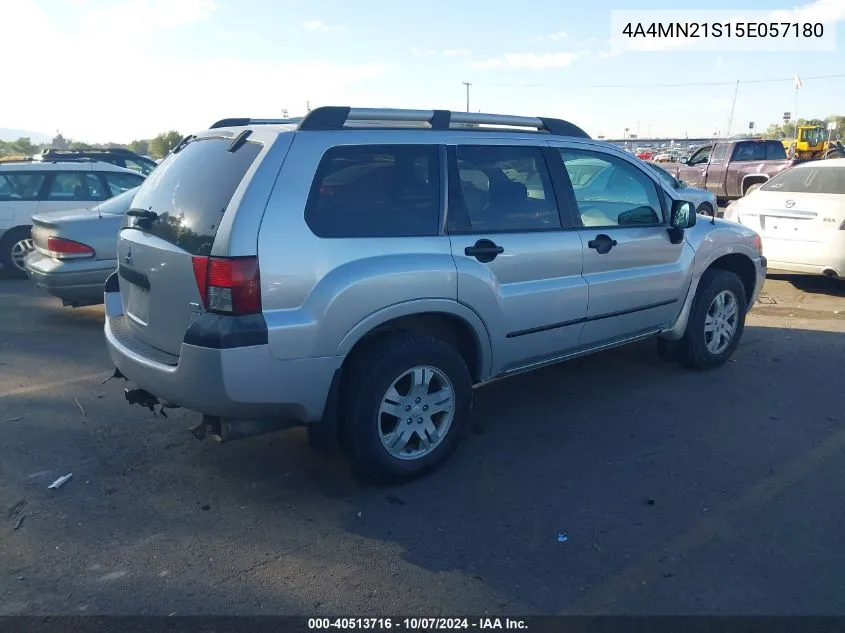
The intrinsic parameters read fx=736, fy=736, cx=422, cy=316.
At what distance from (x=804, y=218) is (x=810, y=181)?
0.97 meters

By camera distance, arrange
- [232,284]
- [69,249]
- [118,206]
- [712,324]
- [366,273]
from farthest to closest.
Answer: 1. [118,206]
2. [69,249]
3. [712,324]
4. [366,273]
5. [232,284]

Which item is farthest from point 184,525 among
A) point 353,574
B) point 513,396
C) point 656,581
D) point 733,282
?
point 733,282

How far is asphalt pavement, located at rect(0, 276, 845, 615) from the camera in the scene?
3.03 metres

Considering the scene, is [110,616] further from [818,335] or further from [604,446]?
[818,335]

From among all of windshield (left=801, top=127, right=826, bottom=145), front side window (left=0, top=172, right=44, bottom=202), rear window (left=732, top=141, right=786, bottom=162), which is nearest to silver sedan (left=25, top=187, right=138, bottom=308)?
front side window (left=0, top=172, right=44, bottom=202)

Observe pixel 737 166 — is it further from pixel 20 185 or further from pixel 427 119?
pixel 427 119

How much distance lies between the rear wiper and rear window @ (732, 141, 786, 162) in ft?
57.0

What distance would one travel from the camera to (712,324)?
5840 mm

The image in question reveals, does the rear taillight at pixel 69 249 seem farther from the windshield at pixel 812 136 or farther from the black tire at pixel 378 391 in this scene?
the windshield at pixel 812 136

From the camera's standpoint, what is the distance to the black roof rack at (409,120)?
3744 millimetres

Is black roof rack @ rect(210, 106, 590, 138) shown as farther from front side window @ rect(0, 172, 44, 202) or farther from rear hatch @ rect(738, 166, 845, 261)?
front side window @ rect(0, 172, 44, 202)

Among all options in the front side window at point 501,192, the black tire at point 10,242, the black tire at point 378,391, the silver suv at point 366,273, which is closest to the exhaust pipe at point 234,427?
the silver suv at point 366,273

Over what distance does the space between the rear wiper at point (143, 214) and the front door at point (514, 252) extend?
1.59 m

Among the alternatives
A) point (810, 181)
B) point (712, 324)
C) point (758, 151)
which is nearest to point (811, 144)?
point (758, 151)
